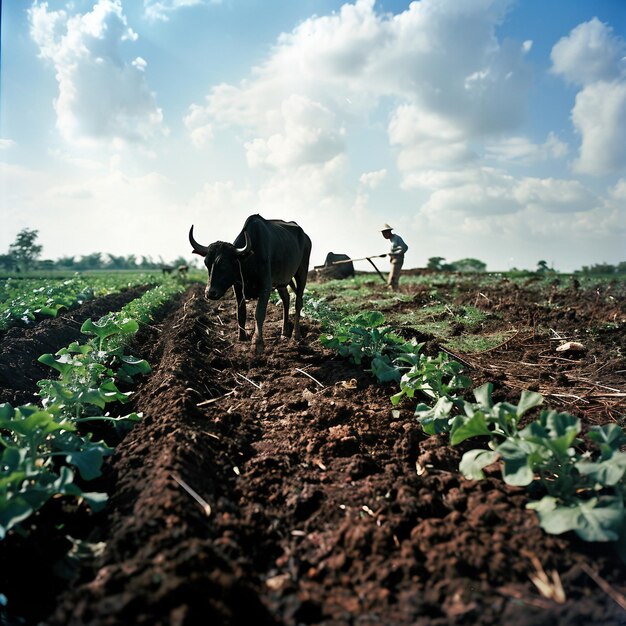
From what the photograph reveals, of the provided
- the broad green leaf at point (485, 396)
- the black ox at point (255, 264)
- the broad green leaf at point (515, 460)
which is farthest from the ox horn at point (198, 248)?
the broad green leaf at point (515, 460)

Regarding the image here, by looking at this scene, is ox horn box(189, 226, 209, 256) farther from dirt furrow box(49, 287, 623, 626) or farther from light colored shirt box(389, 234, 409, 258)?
light colored shirt box(389, 234, 409, 258)

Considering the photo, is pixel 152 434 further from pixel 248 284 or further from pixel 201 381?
pixel 248 284

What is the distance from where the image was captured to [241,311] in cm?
777

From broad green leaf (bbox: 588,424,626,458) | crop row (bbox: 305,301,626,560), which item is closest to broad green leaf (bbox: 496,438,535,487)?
crop row (bbox: 305,301,626,560)

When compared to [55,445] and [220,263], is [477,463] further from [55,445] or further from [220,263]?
[220,263]

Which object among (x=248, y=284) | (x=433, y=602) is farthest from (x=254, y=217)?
(x=433, y=602)

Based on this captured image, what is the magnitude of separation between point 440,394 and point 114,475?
2.63 metres

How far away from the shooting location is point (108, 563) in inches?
95.1

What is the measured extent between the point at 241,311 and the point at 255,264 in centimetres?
85

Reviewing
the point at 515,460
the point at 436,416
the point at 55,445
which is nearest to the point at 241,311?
the point at 55,445

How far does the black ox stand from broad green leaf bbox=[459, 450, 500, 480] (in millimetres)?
4257

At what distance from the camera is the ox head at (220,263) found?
686 cm

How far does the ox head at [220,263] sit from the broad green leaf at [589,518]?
5.14 metres

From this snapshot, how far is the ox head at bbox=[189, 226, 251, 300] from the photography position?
22.5 feet
